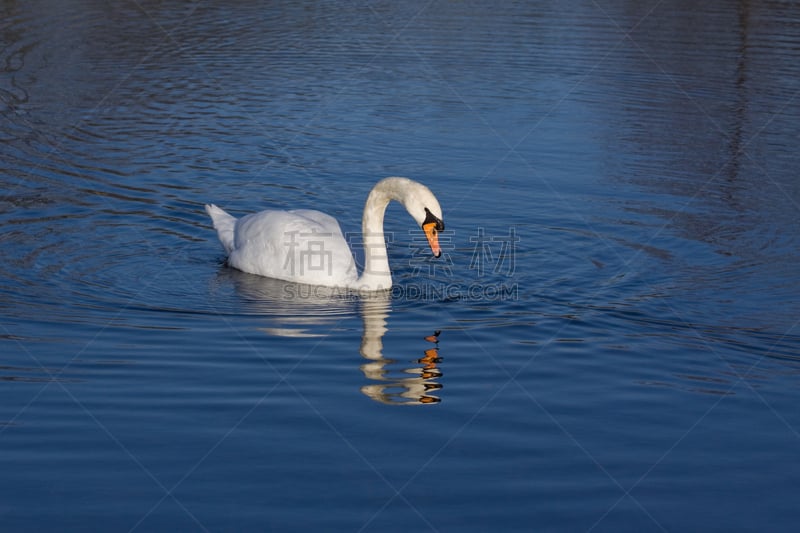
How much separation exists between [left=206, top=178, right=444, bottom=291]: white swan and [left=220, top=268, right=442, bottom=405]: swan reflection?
12 cm

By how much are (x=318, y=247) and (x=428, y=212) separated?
4.37 feet

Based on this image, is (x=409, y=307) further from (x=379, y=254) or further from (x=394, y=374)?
(x=394, y=374)

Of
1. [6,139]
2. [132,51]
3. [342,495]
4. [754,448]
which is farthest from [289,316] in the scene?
[132,51]

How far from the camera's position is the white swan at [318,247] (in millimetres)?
10656

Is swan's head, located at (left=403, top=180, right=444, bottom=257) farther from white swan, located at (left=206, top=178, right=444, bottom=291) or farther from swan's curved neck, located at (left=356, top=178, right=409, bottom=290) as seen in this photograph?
swan's curved neck, located at (left=356, top=178, right=409, bottom=290)

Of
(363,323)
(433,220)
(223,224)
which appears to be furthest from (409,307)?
(223,224)

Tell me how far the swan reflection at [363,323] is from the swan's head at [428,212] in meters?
0.79

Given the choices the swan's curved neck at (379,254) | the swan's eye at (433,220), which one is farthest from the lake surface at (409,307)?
the swan's eye at (433,220)

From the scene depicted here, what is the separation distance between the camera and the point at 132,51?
23.9 meters

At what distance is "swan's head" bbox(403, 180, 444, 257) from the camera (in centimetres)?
995

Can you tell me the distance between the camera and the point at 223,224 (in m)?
12.1

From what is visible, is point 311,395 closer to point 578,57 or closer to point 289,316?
point 289,316

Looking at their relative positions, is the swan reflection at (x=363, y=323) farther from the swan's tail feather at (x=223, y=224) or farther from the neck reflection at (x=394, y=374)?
the swan's tail feather at (x=223, y=224)

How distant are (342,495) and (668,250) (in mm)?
6540
